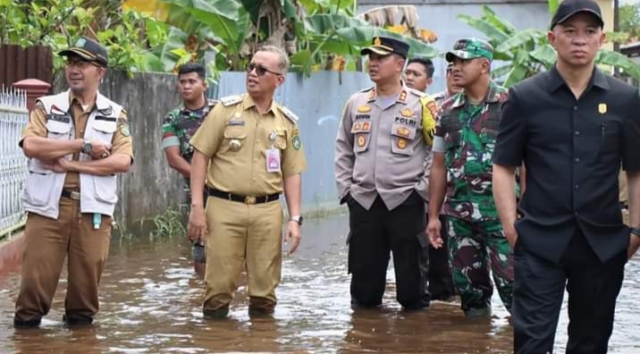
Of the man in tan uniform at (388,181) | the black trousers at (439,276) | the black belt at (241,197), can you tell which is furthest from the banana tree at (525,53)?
the black belt at (241,197)

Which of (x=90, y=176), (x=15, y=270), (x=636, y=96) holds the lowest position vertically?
(x=15, y=270)

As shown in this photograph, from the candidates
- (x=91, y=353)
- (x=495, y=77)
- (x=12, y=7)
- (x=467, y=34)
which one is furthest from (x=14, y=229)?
(x=467, y=34)

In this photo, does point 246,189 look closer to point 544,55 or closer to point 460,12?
point 544,55

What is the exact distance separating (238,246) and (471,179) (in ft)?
5.51

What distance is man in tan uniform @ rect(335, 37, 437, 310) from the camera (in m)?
10.0

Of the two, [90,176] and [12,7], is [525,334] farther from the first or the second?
[12,7]

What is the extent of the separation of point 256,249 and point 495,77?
61.5 ft

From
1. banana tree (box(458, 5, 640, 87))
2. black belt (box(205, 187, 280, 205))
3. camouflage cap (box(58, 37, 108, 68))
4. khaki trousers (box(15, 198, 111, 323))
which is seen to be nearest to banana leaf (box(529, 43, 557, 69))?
banana tree (box(458, 5, 640, 87))

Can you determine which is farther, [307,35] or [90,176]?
[307,35]

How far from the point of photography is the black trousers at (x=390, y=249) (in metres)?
10.0

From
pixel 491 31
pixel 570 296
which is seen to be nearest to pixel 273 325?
pixel 570 296

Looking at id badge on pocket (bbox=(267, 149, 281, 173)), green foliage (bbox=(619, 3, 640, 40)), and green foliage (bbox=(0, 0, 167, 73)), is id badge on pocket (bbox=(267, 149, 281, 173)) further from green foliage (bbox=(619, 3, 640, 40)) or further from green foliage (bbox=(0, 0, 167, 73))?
green foliage (bbox=(619, 3, 640, 40))

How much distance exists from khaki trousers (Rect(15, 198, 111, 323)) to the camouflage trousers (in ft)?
7.66

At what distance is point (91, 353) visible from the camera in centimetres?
829
